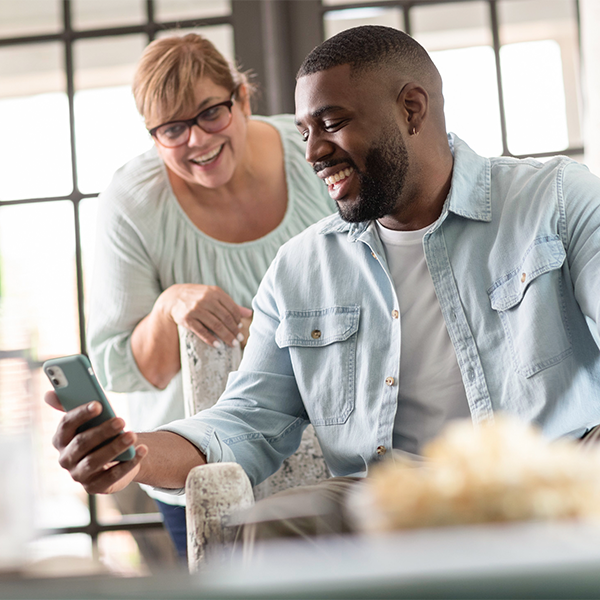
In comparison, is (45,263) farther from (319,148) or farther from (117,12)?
(319,148)

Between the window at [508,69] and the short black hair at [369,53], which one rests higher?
the window at [508,69]

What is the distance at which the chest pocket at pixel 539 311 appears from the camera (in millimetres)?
1094

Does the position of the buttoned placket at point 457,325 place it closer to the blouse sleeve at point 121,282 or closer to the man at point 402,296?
the man at point 402,296

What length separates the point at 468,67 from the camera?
2.16 meters

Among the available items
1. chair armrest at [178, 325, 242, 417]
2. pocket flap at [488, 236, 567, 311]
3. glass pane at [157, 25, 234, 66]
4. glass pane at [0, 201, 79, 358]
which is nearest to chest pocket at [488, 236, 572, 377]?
pocket flap at [488, 236, 567, 311]

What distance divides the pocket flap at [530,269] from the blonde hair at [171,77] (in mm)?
817

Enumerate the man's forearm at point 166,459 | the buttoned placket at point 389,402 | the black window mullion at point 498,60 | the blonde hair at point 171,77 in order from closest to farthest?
the man's forearm at point 166,459 < the buttoned placket at point 389,402 < the blonde hair at point 171,77 < the black window mullion at point 498,60

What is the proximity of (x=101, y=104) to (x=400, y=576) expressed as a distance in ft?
7.32

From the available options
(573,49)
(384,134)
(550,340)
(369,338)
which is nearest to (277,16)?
(573,49)

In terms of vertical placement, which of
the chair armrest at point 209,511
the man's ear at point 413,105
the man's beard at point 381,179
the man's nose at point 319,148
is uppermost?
the man's ear at point 413,105

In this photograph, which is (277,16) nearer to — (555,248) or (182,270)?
(182,270)

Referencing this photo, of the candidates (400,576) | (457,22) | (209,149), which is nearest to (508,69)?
(457,22)

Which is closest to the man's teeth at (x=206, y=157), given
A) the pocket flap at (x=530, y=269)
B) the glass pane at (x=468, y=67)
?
the pocket flap at (x=530, y=269)

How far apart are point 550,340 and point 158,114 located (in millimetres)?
963
